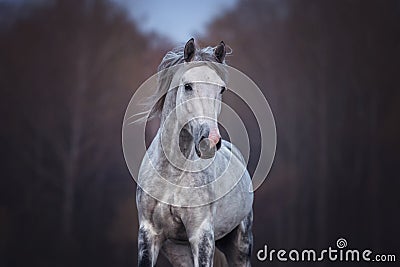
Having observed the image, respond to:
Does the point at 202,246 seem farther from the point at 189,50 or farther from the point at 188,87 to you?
the point at 189,50

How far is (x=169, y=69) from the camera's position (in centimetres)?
202

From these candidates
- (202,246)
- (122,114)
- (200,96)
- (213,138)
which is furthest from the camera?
(122,114)

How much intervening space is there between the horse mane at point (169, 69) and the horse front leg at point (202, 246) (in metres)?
0.44

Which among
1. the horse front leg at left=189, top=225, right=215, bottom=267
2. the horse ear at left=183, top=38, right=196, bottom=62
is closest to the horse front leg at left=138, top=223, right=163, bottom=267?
the horse front leg at left=189, top=225, right=215, bottom=267

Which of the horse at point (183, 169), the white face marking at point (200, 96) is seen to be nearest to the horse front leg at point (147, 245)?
the horse at point (183, 169)

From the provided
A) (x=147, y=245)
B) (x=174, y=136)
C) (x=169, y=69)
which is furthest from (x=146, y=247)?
(x=169, y=69)

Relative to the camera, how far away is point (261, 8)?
3.99m

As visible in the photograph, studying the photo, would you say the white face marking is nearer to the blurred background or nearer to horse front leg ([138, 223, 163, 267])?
horse front leg ([138, 223, 163, 267])

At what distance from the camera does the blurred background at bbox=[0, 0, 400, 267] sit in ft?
12.4

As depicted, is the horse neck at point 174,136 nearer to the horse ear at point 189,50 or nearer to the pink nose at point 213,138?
the horse ear at point 189,50

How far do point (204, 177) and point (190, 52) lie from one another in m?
0.40

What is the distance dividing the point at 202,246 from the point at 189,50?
0.62 metres

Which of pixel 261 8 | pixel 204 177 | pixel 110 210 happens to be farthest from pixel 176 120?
pixel 261 8

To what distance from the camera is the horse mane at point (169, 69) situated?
6.43 feet
